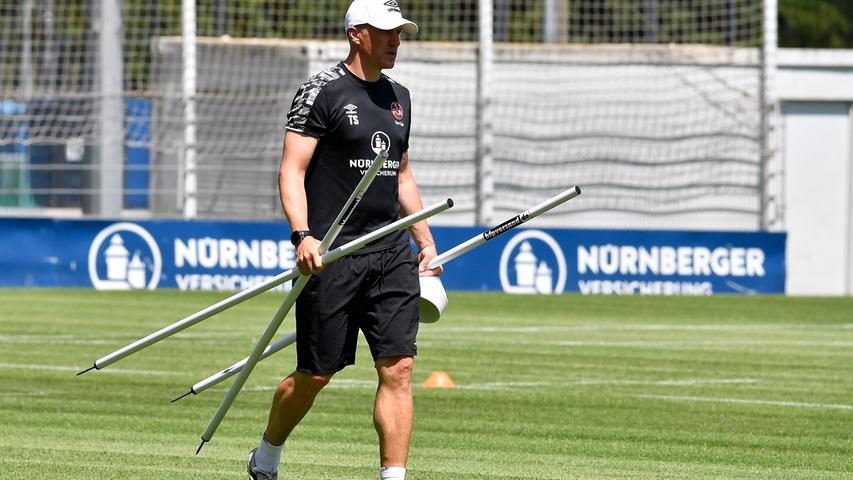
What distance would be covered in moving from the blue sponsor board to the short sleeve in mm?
17708

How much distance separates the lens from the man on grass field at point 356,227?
308 inches

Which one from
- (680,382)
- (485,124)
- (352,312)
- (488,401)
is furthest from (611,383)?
(485,124)

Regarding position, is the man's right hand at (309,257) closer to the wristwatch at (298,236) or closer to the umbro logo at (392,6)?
the wristwatch at (298,236)

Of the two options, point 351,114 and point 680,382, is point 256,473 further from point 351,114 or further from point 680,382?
point 680,382

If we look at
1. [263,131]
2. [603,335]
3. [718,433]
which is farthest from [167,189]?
[718,433]

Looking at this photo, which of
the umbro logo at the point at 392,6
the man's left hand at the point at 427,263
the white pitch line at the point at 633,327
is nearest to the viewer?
the umbro logo at the point at 392,6

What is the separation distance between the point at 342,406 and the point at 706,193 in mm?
→ 17805

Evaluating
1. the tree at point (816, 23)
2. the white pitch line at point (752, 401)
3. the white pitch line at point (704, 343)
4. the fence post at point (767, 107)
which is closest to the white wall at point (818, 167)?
the fence post at point (767, 107)

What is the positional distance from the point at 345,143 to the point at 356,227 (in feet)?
1.29

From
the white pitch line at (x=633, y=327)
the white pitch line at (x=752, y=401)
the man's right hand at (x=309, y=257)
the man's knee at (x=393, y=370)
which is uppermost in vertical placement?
the man's right hand at (x=309, y=257)

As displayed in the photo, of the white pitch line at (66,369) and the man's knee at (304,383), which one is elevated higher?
the man's knee at (304,383)

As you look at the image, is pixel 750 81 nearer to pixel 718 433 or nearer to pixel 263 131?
pixel 263 131

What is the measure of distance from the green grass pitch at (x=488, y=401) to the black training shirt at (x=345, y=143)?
1.52 metres

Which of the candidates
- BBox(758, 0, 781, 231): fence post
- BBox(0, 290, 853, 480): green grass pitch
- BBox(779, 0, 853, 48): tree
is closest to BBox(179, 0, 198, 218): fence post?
BBox(0, 290, 853, 480): green grass pitch
